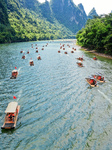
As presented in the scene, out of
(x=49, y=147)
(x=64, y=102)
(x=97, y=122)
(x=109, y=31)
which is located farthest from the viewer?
(x=109, y=31)

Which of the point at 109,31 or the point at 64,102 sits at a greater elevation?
the point at 109,31

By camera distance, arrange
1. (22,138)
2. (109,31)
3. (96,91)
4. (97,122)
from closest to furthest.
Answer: (22,138), (97,122), (96,91), (109,31)

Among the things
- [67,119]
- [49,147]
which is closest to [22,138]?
[49,147]

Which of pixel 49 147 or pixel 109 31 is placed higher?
pixel 109 31

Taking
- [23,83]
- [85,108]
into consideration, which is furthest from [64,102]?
[23,83]

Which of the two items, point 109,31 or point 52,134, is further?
point 109,31

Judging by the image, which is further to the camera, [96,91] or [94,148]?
[96,91]

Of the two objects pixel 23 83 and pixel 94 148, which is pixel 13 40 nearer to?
pixel 23 83

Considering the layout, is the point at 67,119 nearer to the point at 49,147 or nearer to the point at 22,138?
the point at 49,147

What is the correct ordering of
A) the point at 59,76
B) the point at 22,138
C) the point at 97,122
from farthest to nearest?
1. the point at 59,76
2. the point at 97,122
3. the point at 22,138
